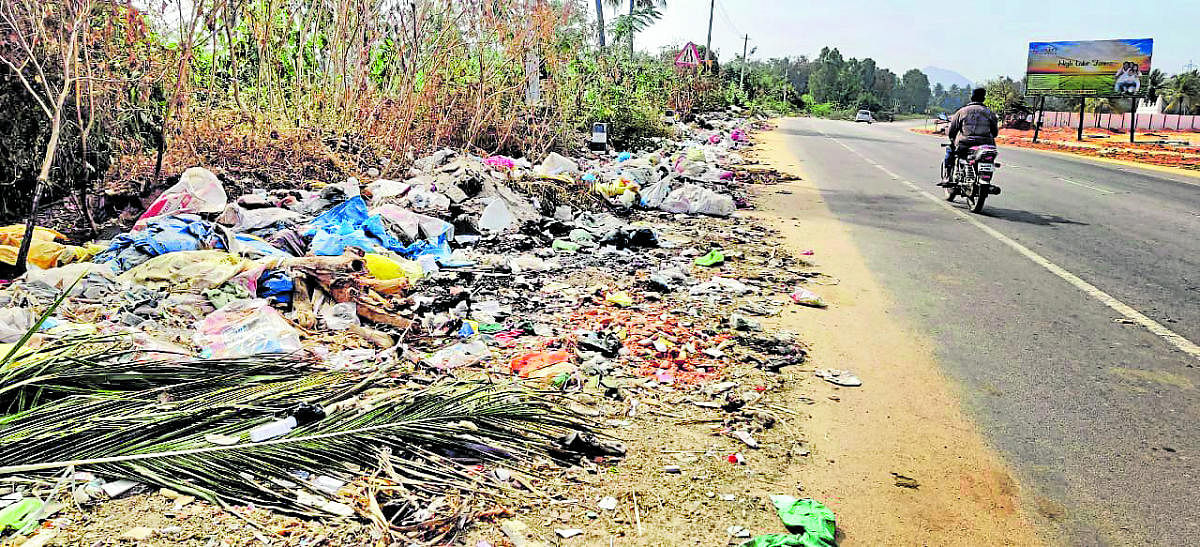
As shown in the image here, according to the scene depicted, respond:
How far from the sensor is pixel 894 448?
357cm

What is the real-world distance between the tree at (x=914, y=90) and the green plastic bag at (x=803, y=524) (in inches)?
6532

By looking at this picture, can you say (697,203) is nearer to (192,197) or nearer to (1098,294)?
(1098,294)

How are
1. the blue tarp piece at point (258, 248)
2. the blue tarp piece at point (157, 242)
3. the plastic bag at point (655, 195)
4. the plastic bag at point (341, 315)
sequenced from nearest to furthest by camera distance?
the plastic bag at point (341, 315) < the blue tarp piece at point (157, 242) < the blue tarp piece at point (258, 248) < the plastic bag at point (655, 195)

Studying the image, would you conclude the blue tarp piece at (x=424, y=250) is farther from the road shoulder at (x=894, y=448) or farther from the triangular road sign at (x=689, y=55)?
the triangular road sign at (x=689, y=55)

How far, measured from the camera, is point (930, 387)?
4309 millimetres

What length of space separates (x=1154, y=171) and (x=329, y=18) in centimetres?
1963

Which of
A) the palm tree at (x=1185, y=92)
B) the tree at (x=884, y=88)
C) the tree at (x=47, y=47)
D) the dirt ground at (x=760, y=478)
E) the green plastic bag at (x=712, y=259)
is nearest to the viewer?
the dirt ground at (x=760, y=478)

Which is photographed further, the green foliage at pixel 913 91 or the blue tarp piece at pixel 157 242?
the green foliage at pixel 913 91

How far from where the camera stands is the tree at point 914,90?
522 ft

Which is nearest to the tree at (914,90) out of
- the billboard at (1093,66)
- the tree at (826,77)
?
the tree at (826,77)

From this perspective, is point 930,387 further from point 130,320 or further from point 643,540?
point 130,320

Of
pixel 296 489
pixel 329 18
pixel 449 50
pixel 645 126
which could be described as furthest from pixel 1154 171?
Answer: pixel 296 489

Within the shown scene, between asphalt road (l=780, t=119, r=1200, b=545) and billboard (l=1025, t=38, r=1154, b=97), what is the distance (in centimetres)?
3395

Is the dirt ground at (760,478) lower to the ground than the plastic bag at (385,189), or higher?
lower
